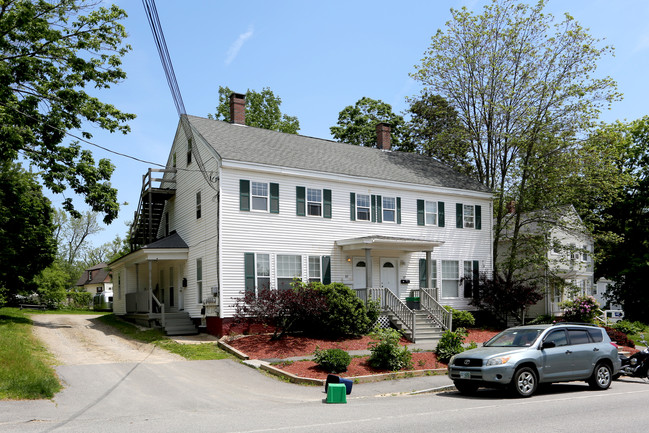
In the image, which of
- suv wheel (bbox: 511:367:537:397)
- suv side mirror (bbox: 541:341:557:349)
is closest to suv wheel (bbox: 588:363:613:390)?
suv side mirror (bbox: 541:341:557:349)

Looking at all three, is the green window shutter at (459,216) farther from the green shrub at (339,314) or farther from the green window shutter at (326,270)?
the green shrub at (339,314)

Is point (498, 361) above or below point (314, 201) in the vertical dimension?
below

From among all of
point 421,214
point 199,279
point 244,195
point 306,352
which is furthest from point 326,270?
point 421,214

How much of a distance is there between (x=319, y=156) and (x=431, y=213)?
6297 millimetres

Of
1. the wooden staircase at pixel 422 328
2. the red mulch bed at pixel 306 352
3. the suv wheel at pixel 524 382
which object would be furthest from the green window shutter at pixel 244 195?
the suv wheel at pixel 524 382

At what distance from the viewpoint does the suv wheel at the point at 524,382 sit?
12.3 meters

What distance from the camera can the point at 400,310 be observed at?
23.0m

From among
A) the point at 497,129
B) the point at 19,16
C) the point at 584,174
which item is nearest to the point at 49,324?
the point at 19,16

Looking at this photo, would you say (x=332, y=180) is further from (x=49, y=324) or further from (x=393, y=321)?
(x=49, y=324)

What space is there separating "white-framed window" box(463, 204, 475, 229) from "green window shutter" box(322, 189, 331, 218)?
8437 mm

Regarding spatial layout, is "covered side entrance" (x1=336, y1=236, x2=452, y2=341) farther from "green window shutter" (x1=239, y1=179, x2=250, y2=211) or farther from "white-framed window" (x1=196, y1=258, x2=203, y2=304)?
"white-framed window" (x1=196, y1=258, x2=203, y2=304)

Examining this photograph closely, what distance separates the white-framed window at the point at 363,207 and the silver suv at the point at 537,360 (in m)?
11.9

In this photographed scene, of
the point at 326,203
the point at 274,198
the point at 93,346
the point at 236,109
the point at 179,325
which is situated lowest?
the point at 93,346

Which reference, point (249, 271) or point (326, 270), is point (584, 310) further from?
point (249, 271)
